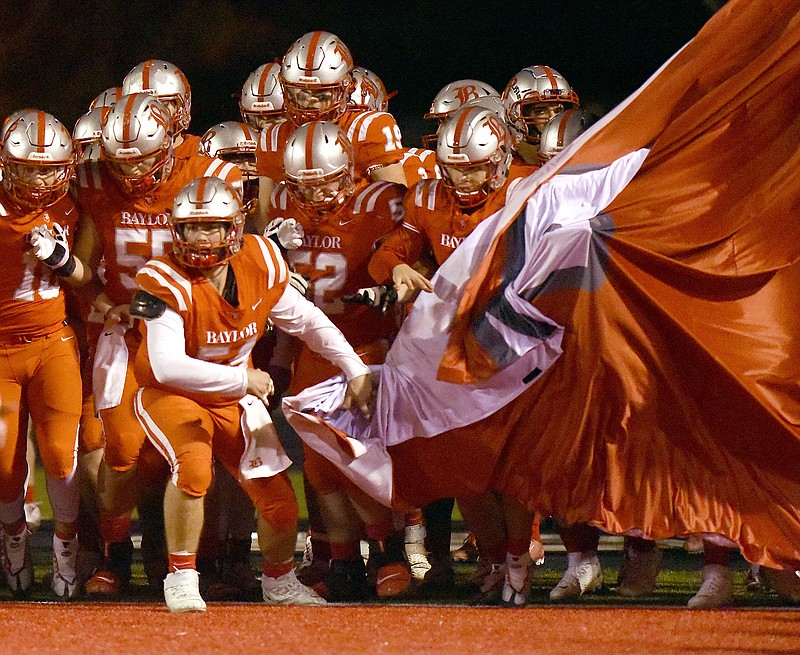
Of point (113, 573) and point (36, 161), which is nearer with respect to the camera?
point (36, 161)

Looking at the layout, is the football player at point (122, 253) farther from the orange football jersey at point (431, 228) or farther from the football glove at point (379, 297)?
the football glove at point (379, 297)

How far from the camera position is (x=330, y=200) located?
6105mm

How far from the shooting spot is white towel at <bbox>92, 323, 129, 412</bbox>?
20.0ft

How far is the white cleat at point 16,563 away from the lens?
20.6ft

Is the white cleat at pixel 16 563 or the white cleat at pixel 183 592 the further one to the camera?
the white cleat at pixel 16 563

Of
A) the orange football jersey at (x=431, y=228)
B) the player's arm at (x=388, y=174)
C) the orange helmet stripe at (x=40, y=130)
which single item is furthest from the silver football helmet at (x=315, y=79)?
the orange helmet stripe at (x=40, y=130)

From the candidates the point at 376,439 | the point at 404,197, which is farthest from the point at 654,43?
the point at 376,439

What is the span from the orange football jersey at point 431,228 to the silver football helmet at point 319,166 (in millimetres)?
279

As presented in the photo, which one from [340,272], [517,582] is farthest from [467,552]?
[340,272]

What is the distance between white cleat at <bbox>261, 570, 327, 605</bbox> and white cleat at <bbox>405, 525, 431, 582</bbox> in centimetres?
102

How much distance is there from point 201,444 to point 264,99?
2.57 m

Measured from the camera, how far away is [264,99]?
25.1 feet

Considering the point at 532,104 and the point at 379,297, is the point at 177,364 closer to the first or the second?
the point at 379,297

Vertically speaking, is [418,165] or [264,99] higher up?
[264,99]
